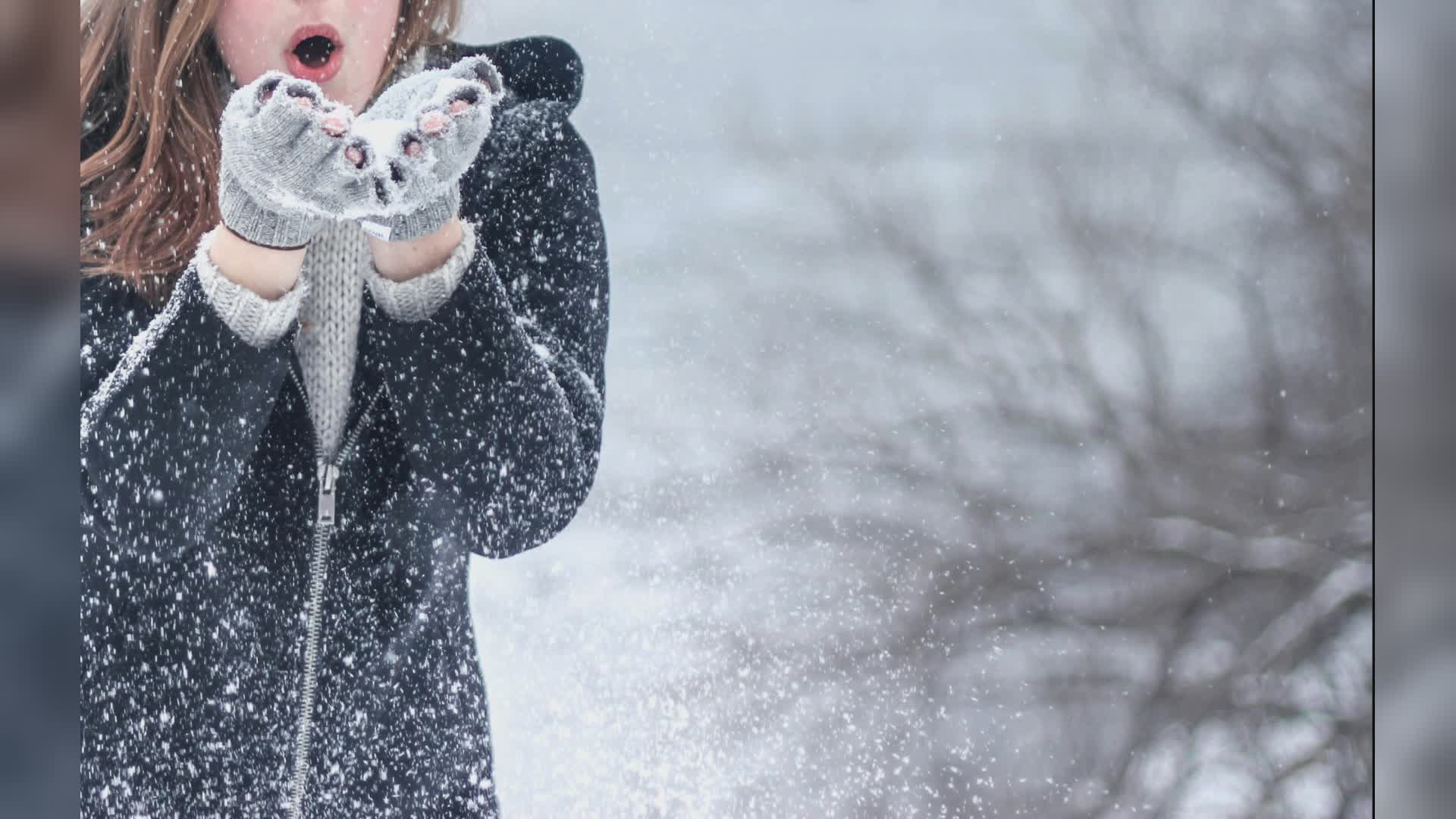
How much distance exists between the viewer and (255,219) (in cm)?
87

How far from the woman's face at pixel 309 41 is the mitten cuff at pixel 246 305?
0.20 metres

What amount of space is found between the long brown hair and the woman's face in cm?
2

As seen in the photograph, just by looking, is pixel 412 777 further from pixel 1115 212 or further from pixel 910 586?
pixel 1115 212

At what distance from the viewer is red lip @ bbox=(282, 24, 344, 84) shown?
1.04 metres

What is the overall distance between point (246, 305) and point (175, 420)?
0.11 meters

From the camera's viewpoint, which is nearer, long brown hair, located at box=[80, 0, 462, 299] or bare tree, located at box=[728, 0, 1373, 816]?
long brown hair, located at box=[80, 0, 462, 299]

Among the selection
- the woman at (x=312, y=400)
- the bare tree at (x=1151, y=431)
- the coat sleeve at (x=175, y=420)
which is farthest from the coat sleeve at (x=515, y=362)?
the bare tree at (x=1151, y=431)

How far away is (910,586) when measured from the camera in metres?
1.30

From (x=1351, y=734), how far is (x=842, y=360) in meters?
0.70

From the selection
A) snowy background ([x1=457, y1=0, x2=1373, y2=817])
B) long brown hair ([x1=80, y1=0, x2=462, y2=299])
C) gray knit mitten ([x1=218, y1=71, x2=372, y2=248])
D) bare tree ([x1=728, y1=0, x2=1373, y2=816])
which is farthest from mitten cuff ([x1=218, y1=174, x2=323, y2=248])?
bare tree ([x1=728, y1=0, x2=1373, y2=816])

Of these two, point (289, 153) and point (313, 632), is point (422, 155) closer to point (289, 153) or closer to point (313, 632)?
point (289, 153)

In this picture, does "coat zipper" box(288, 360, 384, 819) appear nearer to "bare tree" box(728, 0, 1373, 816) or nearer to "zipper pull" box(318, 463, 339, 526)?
"zipper pull" box(318, 463, 339, 526)

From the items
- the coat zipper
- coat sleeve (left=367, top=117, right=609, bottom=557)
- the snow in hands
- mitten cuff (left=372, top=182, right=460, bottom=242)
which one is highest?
the snow in hands

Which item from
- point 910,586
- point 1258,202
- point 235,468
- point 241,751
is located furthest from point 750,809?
point 1258,202
